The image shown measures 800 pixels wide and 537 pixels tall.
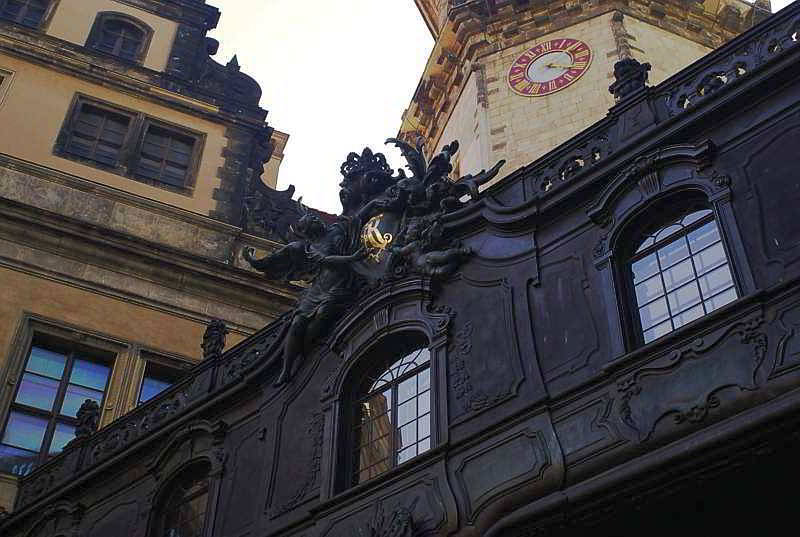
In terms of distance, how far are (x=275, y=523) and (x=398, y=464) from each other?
2040 mm

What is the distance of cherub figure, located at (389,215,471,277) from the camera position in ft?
47.0

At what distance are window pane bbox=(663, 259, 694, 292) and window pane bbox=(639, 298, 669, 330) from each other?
0.18 m

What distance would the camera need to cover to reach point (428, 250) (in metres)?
14.7

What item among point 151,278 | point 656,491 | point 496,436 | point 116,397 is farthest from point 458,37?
point 656,491

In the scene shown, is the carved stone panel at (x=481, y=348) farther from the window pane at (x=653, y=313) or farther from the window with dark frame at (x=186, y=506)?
the window with dark frame at (x=186, y=506)

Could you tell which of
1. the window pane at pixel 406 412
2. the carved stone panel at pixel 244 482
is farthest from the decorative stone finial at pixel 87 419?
the window pane at pixel 406 412

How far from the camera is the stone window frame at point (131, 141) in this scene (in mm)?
24953

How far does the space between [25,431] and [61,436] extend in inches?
24.9

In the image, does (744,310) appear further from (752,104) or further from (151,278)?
(151,278)

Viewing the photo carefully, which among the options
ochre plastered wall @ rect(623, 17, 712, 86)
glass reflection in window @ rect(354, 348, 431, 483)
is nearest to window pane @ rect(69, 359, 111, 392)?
Answer: glass reflection in window @ rect(354, 348, 431, 483)

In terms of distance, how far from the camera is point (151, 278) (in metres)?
23.1

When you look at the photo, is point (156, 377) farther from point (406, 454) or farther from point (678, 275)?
point (678, 275)

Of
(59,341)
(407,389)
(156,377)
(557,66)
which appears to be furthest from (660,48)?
(407,389)

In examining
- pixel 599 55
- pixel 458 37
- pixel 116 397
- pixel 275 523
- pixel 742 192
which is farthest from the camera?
pixel 458 37
